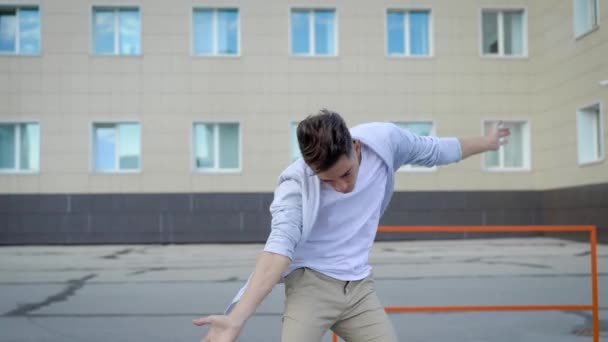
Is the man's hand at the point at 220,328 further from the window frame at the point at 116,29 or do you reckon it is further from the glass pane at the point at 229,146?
the window frame at the point at 116,29

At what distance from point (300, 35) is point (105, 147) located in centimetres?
615

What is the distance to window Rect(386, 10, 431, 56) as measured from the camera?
795 inches

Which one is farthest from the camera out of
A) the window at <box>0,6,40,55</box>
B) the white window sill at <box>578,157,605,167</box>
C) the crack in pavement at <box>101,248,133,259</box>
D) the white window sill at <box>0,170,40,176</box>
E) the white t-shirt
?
the window at <box>0,6,40,55</box>

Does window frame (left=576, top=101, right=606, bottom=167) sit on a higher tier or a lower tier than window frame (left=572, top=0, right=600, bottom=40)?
lower

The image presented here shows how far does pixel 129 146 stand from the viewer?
1966 centimetres

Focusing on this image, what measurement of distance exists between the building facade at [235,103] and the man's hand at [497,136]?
1613cm

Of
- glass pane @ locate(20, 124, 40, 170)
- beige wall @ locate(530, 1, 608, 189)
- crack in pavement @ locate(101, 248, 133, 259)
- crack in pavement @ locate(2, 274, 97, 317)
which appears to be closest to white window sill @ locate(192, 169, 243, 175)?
crack in pavement @ locate(101, 248, 133, 259)

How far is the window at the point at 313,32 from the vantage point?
2006 centimetres

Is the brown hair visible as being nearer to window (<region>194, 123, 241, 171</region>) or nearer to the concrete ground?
the concrete ground

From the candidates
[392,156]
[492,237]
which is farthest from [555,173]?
[392,156]

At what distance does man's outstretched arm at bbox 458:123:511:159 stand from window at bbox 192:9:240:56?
55.8ft

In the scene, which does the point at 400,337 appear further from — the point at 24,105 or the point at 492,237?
the point at 24,105

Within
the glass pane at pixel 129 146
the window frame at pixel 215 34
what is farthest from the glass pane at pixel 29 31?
the window frame at pixel 215 34

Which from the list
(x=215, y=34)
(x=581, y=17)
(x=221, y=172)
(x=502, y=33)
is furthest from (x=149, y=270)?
(x=502, y=33)
